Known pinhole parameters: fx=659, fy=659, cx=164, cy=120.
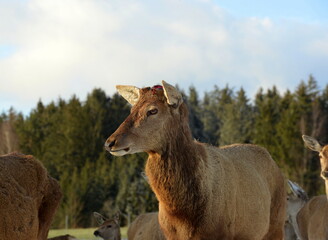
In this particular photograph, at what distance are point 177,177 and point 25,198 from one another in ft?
5.45

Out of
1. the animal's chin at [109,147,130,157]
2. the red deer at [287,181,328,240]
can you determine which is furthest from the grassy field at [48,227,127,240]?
the animal's chin at [109,147,130,157]

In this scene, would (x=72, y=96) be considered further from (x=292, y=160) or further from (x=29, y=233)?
(x=29, y=233)

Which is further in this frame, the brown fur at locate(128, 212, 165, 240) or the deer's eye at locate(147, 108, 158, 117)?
the brown fur at locate(128, 212, 165, 240)

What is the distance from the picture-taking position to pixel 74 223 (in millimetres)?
40531

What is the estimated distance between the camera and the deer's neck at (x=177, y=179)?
6465 mm

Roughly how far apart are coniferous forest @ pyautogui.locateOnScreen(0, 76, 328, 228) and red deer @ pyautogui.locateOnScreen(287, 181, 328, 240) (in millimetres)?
20601

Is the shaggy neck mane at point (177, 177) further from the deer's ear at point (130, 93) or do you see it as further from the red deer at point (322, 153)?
the red deer at point (322, 153)

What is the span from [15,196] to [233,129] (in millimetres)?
53730

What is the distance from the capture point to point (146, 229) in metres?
14.4

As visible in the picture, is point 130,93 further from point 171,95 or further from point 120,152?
point 120,152

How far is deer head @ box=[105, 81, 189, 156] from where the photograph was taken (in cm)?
622

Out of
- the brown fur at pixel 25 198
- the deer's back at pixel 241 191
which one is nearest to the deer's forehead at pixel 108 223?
the deer's back at pixel 241 191

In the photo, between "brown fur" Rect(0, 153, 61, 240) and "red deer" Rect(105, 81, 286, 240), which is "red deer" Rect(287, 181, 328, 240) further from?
"brown fur" Rect(0, 153, 61, 240)

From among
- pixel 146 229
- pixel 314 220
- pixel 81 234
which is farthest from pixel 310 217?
pixel 81 234
